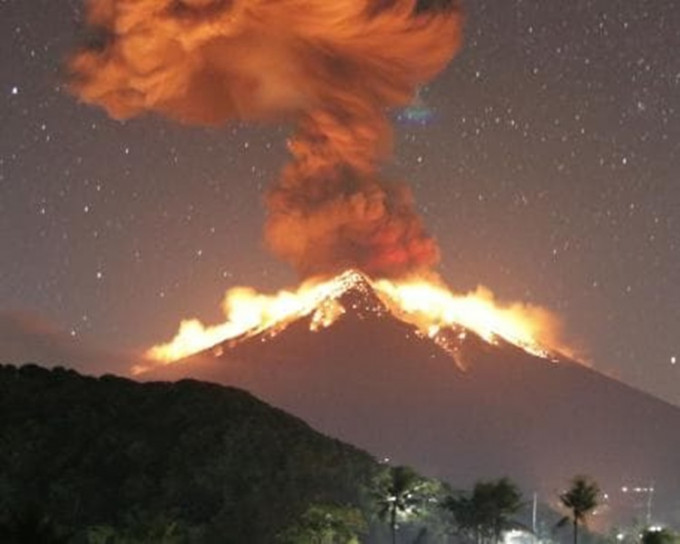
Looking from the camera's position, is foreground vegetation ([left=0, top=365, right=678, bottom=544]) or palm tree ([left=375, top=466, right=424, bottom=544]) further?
palm tree ([left=375, top=466, right=424, bottom=544])

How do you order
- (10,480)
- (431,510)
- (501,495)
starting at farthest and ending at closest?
(431,510)
(501,495)
(10,480)

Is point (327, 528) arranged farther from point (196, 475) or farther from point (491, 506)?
point (491, 506)

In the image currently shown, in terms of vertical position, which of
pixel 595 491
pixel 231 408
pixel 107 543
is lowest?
pixel 107 543

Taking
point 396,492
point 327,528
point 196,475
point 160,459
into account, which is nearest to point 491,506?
point 396,492

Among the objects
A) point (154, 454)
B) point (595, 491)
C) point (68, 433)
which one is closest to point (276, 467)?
point (154, 454)

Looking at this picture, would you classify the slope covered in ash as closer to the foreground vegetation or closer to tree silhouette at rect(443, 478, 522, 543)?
the foreground vegetation

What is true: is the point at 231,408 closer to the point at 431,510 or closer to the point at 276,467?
the point at 276,467

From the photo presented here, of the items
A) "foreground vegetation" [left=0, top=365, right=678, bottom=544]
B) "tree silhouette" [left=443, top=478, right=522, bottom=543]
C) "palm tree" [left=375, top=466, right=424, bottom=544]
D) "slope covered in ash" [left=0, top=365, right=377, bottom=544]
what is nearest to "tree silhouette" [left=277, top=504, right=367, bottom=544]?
"foreground vegetation" [left=0, top=365, right=678, bottom=544]

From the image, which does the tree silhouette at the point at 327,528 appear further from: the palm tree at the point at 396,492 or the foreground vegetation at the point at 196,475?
the palm tree at the point at 396,492
